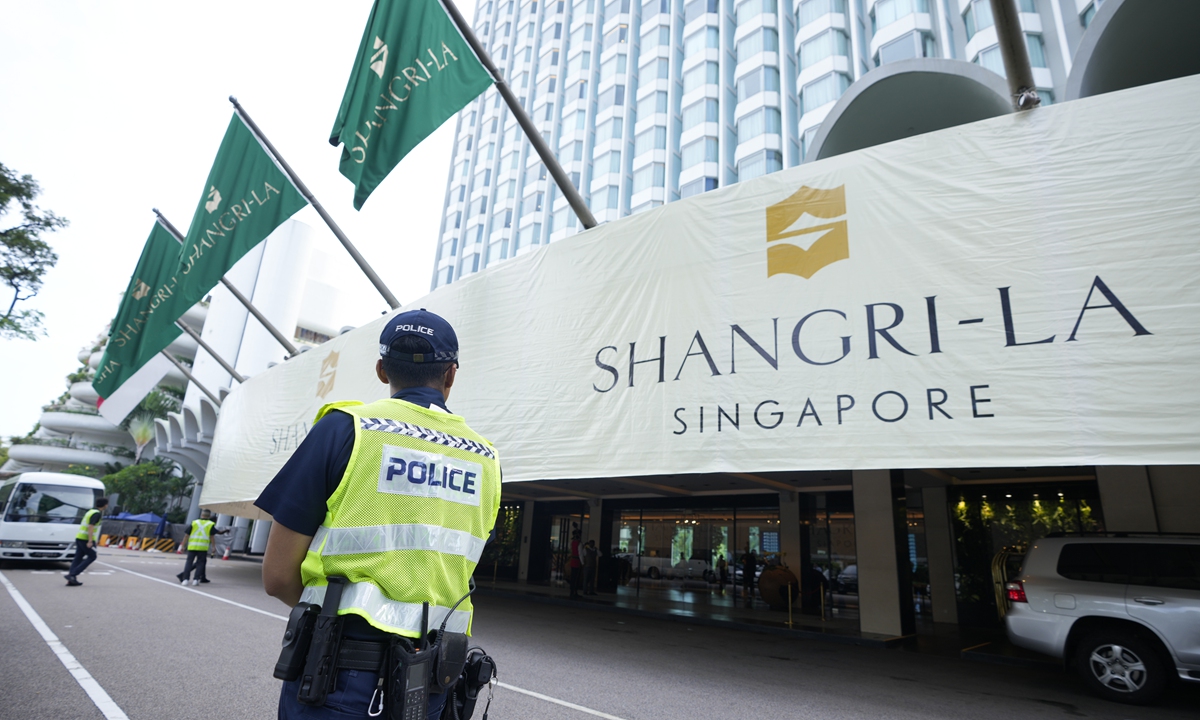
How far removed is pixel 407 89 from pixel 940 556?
46.5 ft

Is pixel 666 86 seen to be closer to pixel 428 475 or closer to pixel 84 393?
pixel 428 475

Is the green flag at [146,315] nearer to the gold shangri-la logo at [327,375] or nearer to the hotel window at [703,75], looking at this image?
the gold shangri-la logo at [327,375]

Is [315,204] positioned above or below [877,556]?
above

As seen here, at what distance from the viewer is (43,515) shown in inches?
655

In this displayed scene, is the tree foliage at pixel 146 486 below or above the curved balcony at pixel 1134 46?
below

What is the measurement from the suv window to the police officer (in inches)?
311

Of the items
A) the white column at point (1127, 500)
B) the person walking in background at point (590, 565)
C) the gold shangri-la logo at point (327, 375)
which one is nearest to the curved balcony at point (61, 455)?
the gold shangri-la logo at point (327, 375)

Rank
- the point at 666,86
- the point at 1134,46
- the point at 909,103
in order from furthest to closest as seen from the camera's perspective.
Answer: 1. the point at 666,86
2. the point at 909,103
3. the point at 1134,46

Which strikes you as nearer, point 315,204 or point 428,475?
point 428,475

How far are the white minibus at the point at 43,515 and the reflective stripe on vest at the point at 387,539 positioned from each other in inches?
792

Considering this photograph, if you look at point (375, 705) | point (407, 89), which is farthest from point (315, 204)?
point (375, 705)

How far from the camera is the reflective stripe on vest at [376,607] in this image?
5.52ft

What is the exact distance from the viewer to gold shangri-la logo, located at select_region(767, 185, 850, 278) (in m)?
6.83

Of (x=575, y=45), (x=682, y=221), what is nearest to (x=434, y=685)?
(x=682, y=221)
